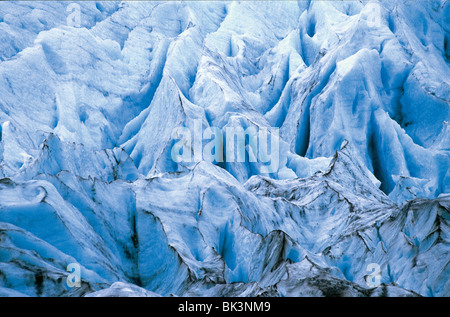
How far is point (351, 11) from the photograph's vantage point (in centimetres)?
1551

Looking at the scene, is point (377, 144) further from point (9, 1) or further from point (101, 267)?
point (9, 1)

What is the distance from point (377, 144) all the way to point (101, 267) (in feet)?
24.3

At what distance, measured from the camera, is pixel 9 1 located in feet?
42.8

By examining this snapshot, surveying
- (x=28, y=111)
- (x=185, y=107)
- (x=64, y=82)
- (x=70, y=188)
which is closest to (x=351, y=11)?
(x=185, y=107)

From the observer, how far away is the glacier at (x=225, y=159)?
192 inches

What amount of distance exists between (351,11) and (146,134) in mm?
8716

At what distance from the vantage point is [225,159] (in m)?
9.72

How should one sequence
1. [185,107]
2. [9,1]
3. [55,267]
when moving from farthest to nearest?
[9,1] → [185,107] → [55,267]

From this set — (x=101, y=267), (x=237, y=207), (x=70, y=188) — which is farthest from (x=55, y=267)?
(x=237, y=207)

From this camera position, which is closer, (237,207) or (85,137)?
(237,207)

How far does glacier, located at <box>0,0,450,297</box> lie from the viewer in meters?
4.89
